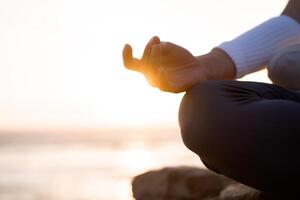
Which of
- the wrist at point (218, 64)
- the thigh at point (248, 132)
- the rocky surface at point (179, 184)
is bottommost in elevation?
the rocky surface at point (179, 184)

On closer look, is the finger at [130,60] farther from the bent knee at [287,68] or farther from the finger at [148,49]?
the bent knee at [287,68]

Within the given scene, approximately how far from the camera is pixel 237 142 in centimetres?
131

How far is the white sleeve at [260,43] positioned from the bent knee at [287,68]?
0.08 ft

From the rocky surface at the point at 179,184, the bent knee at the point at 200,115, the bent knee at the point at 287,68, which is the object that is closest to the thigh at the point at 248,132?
the bent knee at the point at 200,115

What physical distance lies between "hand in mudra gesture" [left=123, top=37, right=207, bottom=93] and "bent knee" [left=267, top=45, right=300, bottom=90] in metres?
0.29

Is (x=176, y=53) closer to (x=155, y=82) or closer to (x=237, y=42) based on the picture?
(x=155, y=82)

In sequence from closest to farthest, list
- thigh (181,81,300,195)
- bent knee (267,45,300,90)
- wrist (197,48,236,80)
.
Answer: thigh (181,81,300,195)
wrist (197,48,236,80)
bent knee (267,45,300,90)

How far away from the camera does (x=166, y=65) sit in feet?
4.53

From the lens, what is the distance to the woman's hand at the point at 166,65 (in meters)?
1.36

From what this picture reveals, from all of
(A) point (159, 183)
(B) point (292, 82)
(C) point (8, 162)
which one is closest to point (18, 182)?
(C) point (8, 162)

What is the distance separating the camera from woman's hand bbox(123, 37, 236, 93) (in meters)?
1.36

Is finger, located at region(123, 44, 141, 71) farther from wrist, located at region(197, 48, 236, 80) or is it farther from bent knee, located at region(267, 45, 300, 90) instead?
bent knee, located at region(267, 45, 300, 90)

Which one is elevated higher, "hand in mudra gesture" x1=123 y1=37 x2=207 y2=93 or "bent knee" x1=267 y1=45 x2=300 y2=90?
"hand in mudra gesture" x1=123 y1=37 x2=207 y2=93

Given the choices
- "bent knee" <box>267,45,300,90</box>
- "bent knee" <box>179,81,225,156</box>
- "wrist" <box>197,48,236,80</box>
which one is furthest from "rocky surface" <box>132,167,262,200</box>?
"bent knee" <box>179,81,225,156</box>
